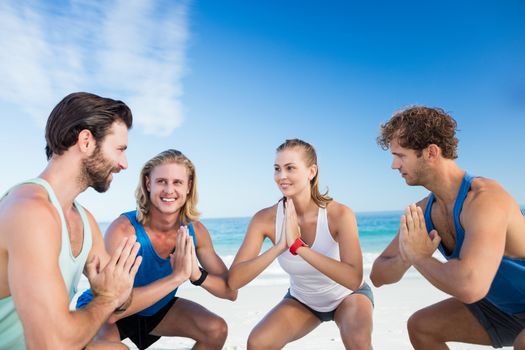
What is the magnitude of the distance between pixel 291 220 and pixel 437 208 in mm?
1227

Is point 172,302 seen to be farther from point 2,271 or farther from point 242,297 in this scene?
point 242,297

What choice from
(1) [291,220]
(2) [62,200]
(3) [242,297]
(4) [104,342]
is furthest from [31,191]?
(3) [242,297]

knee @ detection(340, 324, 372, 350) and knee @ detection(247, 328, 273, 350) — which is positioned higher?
knee @ detection(340, 324, 372, 350)

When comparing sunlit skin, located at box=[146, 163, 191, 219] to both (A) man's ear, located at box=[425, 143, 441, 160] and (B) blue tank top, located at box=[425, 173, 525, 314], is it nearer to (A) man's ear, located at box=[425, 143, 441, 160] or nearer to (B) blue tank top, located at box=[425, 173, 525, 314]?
(A) man's ear, located at box=[425, 143, 441, 160]

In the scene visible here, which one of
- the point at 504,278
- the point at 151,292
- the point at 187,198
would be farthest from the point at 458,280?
the point at 187,198

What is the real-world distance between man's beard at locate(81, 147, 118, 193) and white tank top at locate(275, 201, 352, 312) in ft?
6.15

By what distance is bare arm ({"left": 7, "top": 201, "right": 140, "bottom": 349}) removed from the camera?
2215mm

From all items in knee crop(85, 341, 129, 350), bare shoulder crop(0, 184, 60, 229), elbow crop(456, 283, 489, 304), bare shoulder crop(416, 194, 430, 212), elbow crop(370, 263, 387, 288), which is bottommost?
knee crop(85, 341, 129, 350)

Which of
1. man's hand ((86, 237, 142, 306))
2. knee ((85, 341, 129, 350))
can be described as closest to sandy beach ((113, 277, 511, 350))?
knee ((85, 341, 129, 350))

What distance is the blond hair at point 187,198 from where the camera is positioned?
429 centimetres

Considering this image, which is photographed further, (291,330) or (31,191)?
(291,330)

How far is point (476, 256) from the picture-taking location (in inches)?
110

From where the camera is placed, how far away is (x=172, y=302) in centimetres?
435

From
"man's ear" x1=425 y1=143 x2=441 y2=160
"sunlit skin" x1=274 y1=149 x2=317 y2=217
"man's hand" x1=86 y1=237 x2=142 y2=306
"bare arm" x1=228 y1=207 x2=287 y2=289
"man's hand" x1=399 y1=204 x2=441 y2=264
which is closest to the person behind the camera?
"man's hand" x1=86 y1=237 x2=142 y2=306
